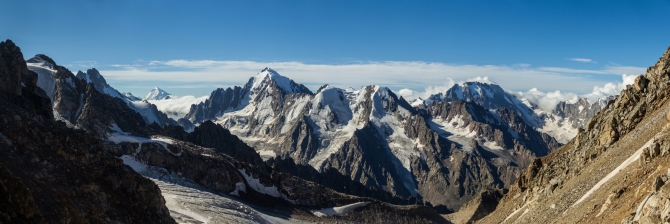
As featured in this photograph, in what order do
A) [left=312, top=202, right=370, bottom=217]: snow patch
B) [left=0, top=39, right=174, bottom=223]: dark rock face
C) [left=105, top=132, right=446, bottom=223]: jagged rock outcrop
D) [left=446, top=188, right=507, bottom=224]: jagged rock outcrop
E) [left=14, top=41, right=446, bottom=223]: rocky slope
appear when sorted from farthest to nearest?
[left=446, top=188, right=507, bottom=224]: jagged rock outcrop → [left=312, top=202, right=370, bottom=217]: snow patch → [left=105, top=132, right=446, bottom=223]: jagged rock outcrop → [left=14, top=41, right=446, bottom=223]: rocky slope → [left=0, top=39, right=174, bottom=223]: dark rock face

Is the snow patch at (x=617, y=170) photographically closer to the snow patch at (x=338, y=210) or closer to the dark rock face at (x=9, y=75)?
the dark rock face at (x=9, y=75)

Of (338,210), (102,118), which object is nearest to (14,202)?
(338,210)

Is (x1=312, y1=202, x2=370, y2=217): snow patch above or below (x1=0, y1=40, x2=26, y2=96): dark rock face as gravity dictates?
below

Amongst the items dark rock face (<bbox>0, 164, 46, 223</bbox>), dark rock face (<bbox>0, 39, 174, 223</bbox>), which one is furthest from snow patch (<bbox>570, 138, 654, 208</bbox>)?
dark rock face (<bbox>0, 39, 174, 223</bbox>)

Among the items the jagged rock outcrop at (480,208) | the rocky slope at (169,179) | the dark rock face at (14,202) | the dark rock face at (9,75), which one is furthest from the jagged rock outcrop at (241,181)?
the dark rock face at (14,202)

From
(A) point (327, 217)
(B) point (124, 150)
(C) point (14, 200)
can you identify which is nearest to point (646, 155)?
(C) point (14, 200)

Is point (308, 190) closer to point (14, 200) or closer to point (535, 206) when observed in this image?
point (535, 206)

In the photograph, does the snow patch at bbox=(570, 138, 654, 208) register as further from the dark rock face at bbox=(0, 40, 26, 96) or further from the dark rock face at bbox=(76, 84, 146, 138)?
the dark rock face at bbox=(76, 84, 146, 138)
